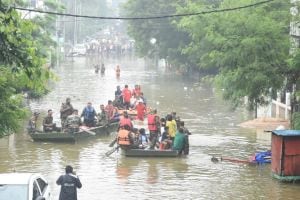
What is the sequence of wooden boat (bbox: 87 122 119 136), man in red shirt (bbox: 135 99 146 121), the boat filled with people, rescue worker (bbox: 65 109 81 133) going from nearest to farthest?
1. the boat filled with people
2. rescue worker (bbox: 65 109 81 133)
3. wooden boat (bbox: 87 122 119 136)
4. man in red shirt (bbox: 135 99 146 121)

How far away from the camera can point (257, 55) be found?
971 inches

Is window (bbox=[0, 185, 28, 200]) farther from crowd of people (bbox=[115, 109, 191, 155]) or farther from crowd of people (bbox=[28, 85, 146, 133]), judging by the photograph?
crowd of people (bbox=[28, 85, 146, 133])

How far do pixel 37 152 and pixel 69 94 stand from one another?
80.2 ft

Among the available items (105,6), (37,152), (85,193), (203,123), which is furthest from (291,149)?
(105,6)

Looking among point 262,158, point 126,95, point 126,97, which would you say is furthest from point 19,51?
point 126,97

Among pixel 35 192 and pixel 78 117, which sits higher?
pixel 78 117

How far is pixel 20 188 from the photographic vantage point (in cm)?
1302

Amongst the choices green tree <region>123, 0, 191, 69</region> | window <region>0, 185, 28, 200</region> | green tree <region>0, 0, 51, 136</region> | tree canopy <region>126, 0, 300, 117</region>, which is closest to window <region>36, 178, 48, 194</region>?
window <region>0, 185, 28, 200</region>

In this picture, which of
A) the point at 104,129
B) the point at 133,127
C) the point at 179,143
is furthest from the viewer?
the point at 104,129

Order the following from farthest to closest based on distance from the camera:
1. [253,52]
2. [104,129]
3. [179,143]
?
[104,129], [179,143], [253,52]

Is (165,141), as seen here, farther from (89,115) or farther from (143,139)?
(89,115)

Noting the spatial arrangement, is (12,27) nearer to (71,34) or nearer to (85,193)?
(85,193)

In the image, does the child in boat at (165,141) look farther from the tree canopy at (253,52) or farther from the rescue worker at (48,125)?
the rescue worker at (48,125)

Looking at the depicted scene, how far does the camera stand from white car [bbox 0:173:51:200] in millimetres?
12875
